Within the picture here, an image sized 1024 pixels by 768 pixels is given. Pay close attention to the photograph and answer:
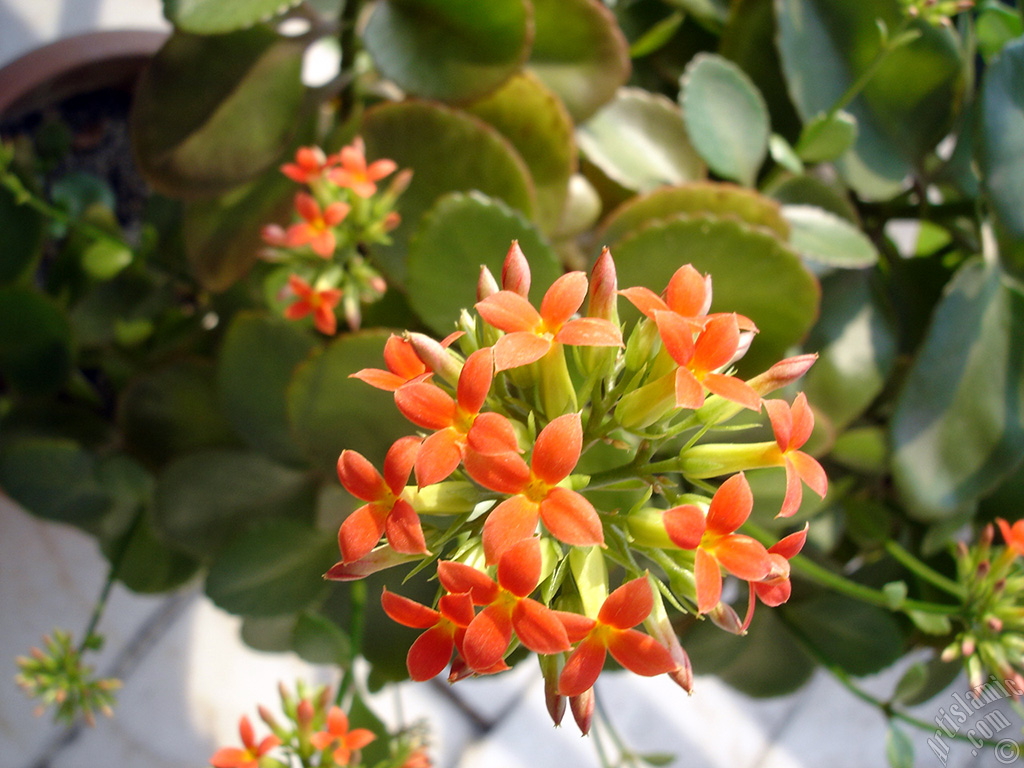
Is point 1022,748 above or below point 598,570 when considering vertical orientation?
below

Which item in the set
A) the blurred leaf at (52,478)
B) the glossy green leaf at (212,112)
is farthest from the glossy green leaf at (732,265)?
the blurred leaf at (52,478)

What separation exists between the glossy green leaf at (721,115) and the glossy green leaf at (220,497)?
1.19 ft

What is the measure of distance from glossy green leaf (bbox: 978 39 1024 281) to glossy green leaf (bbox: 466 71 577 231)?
0.81ft

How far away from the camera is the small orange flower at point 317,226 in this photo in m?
0.43

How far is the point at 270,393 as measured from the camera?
1.67ft

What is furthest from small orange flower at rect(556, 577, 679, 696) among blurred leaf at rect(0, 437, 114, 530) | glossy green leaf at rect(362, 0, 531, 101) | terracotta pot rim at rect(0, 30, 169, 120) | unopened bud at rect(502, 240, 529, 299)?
terracotta pot rim at rect(0, 30, 169, 120)

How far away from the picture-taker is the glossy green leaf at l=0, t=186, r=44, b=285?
58 cm

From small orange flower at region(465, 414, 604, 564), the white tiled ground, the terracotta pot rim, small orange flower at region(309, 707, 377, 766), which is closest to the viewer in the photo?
small orange flower at region(465, 414, 604, 564)

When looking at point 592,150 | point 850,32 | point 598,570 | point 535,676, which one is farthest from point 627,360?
point 535,676

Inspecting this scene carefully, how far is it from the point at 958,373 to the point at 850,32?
0.79 ft

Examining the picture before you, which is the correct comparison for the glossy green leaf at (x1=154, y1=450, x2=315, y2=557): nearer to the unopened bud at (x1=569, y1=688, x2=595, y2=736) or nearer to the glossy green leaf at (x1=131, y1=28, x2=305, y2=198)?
the glossy green leaf at (x1=131, y1=28, x2=305, y2=198)

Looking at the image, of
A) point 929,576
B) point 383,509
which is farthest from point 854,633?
point 383,509

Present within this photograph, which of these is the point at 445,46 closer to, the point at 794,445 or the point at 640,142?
the point at 640,142

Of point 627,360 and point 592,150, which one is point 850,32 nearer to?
point 592,150
